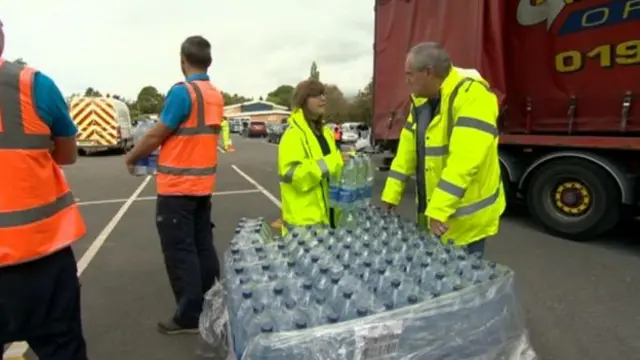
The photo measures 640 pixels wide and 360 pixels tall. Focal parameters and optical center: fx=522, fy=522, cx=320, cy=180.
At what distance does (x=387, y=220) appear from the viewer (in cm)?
330

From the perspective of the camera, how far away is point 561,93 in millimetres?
6473

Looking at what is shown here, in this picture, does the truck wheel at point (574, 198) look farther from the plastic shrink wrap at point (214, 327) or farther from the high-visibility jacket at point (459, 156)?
the plastic shrink wrap at point (214, 327)

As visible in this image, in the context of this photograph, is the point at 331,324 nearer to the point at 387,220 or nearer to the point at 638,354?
the point at 387,220

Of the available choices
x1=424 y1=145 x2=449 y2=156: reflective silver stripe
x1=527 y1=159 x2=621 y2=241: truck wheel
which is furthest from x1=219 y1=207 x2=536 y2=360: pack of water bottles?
x1=527 y1=159 x2=621 y2=241: truck wheel

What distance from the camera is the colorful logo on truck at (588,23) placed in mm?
5773

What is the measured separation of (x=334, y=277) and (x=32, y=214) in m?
1.25

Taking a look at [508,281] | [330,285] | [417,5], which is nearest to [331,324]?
[330,285]

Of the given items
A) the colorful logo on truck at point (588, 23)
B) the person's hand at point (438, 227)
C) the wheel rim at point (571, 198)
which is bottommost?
the wheel rim at point (571, 198)

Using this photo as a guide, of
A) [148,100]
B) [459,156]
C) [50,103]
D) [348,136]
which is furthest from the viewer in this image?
[148,100]

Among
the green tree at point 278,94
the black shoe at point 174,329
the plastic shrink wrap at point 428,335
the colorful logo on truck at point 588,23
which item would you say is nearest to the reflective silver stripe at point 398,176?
the plastic shrink wrap at point 428,335

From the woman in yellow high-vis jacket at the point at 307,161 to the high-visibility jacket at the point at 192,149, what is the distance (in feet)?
1.71

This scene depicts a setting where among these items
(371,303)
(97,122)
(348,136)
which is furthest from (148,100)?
(371,303)

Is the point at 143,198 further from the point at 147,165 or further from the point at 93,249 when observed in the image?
the point at 147,165

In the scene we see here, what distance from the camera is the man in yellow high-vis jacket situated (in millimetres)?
2705
